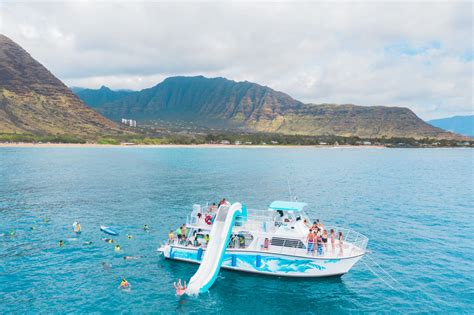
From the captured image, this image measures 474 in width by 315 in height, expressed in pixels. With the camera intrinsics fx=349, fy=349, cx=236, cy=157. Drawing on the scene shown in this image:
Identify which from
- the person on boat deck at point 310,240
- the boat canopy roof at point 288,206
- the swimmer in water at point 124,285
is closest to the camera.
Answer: the swimmer in water at point 124,285

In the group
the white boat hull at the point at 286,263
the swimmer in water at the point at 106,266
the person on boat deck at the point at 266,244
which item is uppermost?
the person on boat deck at the point at 266,244

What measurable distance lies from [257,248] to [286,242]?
2740mm

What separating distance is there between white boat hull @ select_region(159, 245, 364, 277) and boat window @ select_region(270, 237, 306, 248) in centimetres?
102

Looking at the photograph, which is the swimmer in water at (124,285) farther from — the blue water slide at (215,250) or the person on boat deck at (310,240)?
the person on boat deck at (310,240)

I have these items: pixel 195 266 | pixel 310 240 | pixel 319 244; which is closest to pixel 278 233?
pixel 310 240

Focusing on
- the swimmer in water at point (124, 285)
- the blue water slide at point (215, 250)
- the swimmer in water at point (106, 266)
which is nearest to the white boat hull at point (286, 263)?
the blue water slide at point (215, 250)

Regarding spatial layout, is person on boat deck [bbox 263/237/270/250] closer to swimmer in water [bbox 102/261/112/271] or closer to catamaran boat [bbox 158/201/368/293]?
catamaran boat [bbox 158/201/368/293]

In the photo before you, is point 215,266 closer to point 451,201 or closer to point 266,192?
point 266,192

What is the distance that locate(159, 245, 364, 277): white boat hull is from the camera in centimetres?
3020

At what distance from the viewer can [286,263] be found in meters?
30.8

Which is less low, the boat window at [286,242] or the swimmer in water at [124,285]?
the boat window at [286,242]

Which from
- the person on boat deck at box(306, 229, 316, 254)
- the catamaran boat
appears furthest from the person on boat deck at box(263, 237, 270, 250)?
the person on boat deck at box(306, 229, 316, 254)

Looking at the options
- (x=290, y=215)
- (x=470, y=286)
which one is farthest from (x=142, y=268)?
(x=470, y=286)

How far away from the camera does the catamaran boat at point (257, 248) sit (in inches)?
1193
